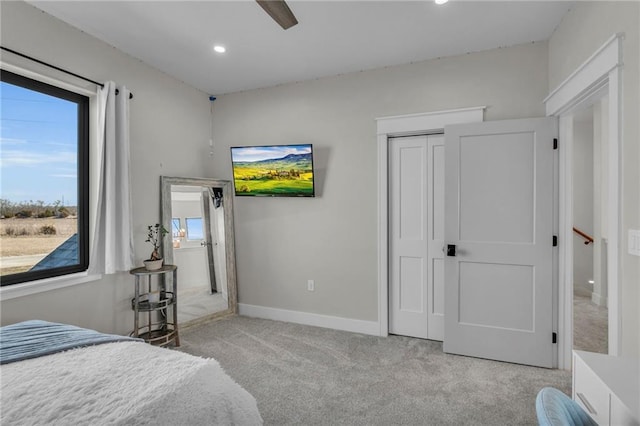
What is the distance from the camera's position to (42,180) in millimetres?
2529

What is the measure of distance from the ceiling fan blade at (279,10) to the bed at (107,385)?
1.69 m

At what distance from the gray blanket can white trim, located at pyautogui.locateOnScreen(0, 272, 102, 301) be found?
56 centimetres

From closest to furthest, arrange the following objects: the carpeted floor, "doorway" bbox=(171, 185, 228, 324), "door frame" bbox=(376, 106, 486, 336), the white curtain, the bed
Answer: the bed < the carpeted floor < the white curtain < "door frame" bbox=(376, 106, 486, 336) < "doorway" bbox=(171, 185, 228, 324)

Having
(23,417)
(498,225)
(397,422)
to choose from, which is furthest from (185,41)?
(397,422)

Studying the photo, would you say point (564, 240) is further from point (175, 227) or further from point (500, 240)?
point (175, 227)

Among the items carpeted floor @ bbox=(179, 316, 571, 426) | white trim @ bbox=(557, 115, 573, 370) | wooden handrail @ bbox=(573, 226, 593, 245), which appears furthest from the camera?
wooden handrail @ bbox=(573, 226, 593, 245)

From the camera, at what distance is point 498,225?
279 cm

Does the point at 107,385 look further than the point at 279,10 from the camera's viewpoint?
No

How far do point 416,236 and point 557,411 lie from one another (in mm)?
2456

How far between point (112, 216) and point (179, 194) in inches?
35.2

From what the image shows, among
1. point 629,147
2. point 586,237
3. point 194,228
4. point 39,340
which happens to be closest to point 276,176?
point 194,228

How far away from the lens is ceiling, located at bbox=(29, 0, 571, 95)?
2348 millimetres

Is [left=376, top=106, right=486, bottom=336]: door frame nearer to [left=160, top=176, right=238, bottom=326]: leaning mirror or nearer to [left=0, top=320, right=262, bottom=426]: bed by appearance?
[left=160, top=176, right=238, bottom=326]: leaning mirror

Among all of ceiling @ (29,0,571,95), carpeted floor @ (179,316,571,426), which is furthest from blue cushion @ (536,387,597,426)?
ceiling @ (29,0,571,95)
